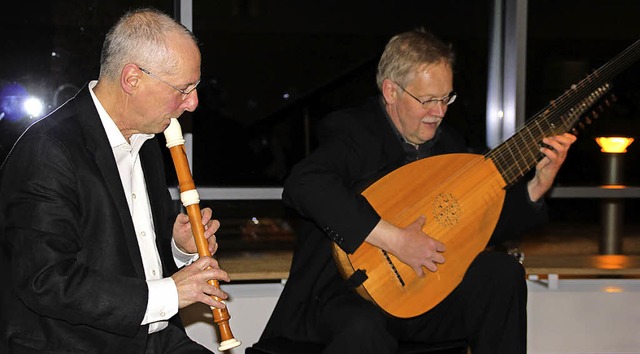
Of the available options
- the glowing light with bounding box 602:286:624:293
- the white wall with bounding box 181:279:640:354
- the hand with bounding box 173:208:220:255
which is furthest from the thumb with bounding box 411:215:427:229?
the glowing light with bounding box 602:286:624:293

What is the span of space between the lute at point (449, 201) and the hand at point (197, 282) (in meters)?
0.65

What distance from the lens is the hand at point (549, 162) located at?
2.73m

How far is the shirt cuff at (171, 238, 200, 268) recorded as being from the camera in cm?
232

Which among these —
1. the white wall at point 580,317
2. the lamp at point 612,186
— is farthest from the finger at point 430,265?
the lamp at point 612,186

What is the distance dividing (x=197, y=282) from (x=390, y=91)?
1.09 m

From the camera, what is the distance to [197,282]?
195 cm

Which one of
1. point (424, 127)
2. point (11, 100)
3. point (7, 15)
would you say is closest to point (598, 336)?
point (424, 127)

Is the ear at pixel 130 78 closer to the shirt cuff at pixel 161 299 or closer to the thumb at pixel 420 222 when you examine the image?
the shirt cuff at pixel 161 299

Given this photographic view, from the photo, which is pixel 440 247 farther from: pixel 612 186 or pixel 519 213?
pixel 612 186

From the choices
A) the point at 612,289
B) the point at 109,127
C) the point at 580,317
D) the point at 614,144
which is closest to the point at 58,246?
the point at 109,127

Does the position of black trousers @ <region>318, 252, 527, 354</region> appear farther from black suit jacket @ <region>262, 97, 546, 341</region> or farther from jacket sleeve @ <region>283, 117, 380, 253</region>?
jacket sleeve @ <region>283, 117, 380, 253</region>

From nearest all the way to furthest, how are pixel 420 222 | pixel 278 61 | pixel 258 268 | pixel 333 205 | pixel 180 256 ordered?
pixel 180 256
pixel 333 205
pixel 420 222
pixel 258 268
pixel 278 61

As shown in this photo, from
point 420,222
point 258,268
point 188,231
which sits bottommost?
point 258,268

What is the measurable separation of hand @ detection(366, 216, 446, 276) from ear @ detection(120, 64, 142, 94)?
849mm
